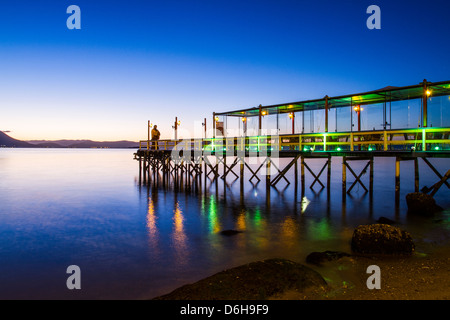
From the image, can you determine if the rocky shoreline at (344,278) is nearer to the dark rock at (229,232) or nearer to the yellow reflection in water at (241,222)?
the dark rock at (229,232)

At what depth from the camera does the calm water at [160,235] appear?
25.0ft

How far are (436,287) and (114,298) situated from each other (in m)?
6.26

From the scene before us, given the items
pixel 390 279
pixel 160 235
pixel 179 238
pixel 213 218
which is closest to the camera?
pixel 390 279

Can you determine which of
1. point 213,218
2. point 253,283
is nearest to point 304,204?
point 213,218

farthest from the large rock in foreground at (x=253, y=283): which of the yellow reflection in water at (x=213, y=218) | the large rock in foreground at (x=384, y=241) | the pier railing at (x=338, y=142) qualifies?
the pier railing at (x=338, y=142)

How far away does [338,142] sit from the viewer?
14.9m

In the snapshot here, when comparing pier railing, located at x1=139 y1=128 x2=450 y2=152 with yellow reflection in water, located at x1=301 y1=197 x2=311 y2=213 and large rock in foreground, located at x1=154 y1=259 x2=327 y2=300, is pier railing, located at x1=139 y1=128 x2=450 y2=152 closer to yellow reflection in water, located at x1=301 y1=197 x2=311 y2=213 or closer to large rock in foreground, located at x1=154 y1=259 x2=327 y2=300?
yellow reflection in water, located at x1=301 y1=197 x2=311 y2=213

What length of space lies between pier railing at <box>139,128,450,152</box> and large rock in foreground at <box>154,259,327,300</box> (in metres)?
8.94

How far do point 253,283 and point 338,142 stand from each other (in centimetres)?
1080

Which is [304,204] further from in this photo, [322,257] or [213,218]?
[322,257]

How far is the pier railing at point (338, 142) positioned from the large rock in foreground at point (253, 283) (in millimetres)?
8937
